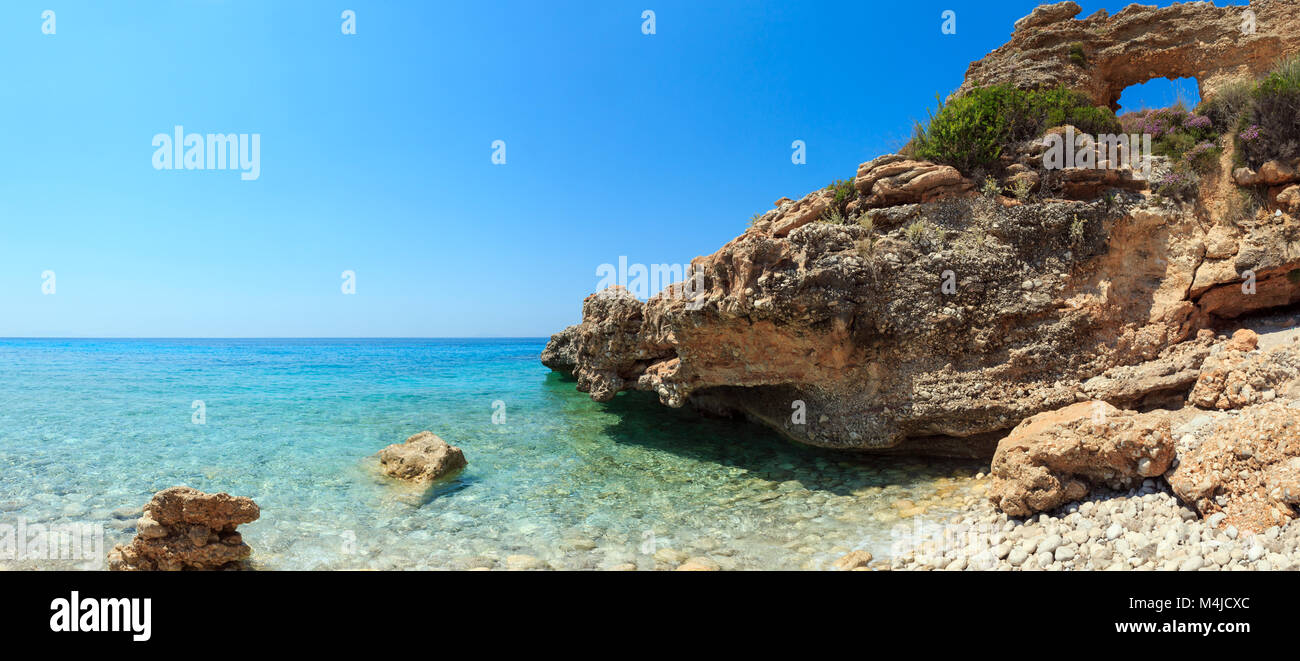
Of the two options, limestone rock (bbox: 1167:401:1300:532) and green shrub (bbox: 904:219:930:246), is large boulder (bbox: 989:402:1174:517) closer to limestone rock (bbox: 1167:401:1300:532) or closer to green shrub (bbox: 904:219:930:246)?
limestone rock (bbox: 1167:401:1300:532)

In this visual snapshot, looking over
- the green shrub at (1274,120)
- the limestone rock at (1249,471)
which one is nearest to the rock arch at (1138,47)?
the green shrub at (1274,120)

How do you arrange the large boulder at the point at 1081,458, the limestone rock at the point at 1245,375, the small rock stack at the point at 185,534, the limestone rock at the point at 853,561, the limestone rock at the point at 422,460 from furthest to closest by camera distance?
the limestone rock at the point at 422,460 → the limestone rock at the point at 1245,375 → the large boulder at the point at 1081,458 → the limestone rock at the point at 853,561 → the small rock stack at the point at 185,534

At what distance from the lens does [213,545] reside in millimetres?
5715

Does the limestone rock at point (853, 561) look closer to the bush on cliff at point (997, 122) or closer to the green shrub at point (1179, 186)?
the bush on cliff at point (997, 122)

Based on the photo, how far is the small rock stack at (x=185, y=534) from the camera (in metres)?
5.40

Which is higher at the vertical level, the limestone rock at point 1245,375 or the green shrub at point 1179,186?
the green shrub at point 1179,186

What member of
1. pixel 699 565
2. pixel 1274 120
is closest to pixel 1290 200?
pixel 1274 120

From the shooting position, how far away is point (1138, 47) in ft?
35.7

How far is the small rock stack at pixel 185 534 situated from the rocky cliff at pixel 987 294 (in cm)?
718

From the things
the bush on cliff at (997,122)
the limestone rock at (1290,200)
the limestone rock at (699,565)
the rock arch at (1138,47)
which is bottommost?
the limestone rock at (699,565)

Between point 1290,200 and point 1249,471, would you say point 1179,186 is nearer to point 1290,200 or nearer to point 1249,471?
point 1290,200
